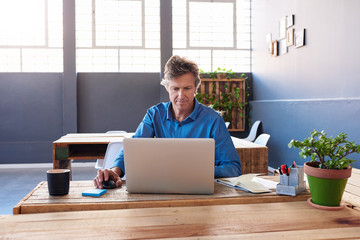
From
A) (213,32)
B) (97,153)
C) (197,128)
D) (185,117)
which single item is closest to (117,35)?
(213,32)

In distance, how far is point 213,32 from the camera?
7633mm

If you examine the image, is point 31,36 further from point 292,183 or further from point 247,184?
point 292,183

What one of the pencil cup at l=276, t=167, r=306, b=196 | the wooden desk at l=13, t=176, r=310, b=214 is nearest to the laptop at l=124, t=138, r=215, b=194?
the wooden desk at l=13, t=176, r=310, b=214

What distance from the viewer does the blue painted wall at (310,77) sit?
12.6ft

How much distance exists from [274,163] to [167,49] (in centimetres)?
331

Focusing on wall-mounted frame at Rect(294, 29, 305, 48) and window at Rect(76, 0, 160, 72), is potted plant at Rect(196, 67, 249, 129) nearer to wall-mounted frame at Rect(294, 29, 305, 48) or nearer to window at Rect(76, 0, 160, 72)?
window at Rect(76, 0, 160, 72)

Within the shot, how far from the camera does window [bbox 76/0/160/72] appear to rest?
23.5ft

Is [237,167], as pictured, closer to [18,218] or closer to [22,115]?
[18,218]

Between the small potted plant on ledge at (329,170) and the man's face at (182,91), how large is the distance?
1.00 m

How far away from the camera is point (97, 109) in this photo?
7066 millimetres

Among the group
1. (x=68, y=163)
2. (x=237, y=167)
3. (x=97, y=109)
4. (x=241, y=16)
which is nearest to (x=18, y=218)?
(x=237, y=167)

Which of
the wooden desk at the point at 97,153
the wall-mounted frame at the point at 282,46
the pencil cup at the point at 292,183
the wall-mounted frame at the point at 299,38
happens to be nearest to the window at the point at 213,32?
the wall-mounted frame at the point at 282,46

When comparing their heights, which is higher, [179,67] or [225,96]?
[179,67]

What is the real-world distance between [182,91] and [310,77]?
10.7ft
